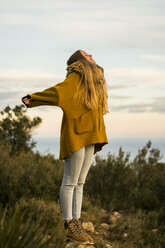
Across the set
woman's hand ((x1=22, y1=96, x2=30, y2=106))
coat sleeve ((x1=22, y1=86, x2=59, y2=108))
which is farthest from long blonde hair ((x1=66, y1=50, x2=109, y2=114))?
woman's hand ((x1=22, y1=96, x2=30, y2=106))

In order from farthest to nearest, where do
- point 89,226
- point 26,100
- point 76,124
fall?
point 89,226
point 76,124
point 26,100

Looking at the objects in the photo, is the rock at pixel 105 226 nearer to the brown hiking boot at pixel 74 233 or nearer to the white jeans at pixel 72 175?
the brown hiking boot at pixel 74 233

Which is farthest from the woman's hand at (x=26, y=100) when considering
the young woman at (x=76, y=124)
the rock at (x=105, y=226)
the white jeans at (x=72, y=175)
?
the rock at (x=105, y=226)

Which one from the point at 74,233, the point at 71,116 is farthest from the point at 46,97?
the point at 74,233

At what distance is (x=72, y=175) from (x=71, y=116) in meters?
0.68

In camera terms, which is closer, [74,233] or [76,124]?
[76,124]

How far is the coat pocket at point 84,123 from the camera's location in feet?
13.3

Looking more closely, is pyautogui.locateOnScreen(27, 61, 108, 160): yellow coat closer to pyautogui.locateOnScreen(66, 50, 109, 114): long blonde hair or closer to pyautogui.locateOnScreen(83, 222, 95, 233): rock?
pyautogui.locateOnScreen(66, 50, 109, 114): long blonde hair

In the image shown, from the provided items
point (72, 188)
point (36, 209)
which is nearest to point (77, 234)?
point (72, 188)

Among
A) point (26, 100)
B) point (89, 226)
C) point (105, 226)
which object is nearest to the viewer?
point (26, 100)

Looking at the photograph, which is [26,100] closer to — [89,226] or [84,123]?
[84,123]

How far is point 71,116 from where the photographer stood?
4.02m

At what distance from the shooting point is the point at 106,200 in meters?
7.44

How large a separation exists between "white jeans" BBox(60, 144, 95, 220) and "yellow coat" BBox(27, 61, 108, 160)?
0.09 meters
